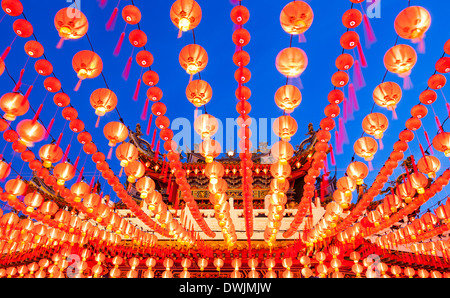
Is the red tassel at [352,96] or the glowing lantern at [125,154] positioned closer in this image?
the red tassel at [352,96]

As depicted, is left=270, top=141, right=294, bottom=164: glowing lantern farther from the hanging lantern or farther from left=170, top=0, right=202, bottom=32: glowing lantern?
the hanging lantern

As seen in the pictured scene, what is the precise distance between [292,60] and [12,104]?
132 inches

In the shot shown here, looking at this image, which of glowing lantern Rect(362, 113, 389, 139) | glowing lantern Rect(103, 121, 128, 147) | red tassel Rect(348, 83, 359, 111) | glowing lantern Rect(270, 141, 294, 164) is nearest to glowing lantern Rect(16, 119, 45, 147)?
glowing lantern Rect(103, 121, 128, 147)

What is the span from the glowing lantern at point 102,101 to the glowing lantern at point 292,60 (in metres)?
2.30

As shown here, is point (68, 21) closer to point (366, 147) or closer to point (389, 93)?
point (389, 93)

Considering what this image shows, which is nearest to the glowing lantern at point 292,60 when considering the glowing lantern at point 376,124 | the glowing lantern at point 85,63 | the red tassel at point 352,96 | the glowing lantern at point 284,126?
the red tassel at point 352,96

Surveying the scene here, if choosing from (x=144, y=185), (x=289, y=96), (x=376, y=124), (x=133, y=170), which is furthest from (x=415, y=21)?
(x=144, y=185)

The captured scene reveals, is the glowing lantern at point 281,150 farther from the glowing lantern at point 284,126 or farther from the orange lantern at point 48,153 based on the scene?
the orange lantern at point 48,153

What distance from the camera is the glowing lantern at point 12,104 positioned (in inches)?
137

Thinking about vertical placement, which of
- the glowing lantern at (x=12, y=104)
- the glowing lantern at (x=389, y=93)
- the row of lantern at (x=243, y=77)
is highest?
the row of lantern at (x=243, y=77)

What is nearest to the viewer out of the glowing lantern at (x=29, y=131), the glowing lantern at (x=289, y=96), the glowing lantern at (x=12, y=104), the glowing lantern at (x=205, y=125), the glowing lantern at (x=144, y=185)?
the glowing lantern at (x=12, y=104)
